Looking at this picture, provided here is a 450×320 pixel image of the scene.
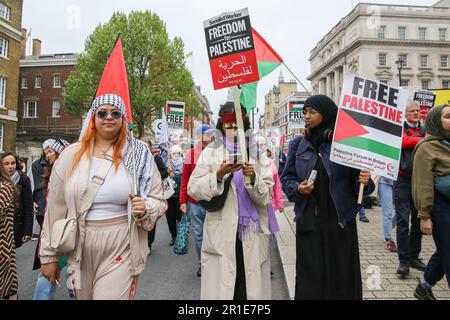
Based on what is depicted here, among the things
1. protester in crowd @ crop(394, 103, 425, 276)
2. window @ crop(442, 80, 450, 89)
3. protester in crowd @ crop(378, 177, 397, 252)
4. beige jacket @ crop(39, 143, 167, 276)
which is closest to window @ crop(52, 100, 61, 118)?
protester in crowd @ crop(378, 177, 397, 252)

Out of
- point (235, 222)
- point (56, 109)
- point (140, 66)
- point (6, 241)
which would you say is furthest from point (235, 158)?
point (56, 109)

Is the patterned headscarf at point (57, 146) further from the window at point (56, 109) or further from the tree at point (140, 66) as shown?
the window at point (56, 109)

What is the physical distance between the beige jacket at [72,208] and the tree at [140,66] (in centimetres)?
2663

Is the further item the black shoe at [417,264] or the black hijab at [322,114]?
the black shoe at [417,264]

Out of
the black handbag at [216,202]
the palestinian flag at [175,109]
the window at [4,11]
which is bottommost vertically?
the black handbag at [216,202]

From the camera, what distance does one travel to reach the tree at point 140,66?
2755cm

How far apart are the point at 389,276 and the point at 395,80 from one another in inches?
2442

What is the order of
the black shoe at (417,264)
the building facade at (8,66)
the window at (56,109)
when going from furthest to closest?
1. the window at (56,109)
2. the building facade at (8,66)
3. the black shoe at (417,264)

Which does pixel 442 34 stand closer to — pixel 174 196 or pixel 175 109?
pixel 175 109

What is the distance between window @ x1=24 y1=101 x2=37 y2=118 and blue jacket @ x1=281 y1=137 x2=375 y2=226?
4339 centimetres

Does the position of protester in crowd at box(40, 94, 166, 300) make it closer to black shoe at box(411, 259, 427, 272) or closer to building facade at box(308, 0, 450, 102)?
black shoe at box(411, 259, 427, 272)

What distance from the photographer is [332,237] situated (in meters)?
2.90

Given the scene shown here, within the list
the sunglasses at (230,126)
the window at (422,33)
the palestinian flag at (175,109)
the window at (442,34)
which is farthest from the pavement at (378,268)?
the window at (442,34)
